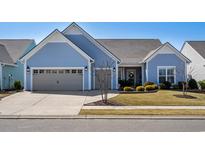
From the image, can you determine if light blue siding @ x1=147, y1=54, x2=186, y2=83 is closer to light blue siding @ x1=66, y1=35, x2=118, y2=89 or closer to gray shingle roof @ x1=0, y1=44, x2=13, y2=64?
light blue siding @ x1=66, y1=35, x2=118, y2=89

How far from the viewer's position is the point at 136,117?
12.3 metres

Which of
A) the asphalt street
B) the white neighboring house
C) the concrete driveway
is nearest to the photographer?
the asphalt street

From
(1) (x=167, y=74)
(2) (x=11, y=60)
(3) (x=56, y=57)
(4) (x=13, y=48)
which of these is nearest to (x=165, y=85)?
(1) (x=167, y=74)

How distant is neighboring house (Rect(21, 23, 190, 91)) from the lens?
83.5 ft

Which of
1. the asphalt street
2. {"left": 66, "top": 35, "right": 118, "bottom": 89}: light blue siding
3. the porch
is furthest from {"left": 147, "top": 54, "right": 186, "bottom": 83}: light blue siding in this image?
the asphalt street

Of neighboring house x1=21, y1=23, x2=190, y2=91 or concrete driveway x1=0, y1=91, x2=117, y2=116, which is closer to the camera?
concrete driveway x1=0, y1=91, x2=117, y2=116

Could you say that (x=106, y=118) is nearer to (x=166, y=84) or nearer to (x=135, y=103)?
(x=135, y=103)

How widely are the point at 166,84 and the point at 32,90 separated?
43.3ft

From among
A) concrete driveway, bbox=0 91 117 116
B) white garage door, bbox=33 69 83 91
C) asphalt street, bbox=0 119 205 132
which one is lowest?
asphalt street, bbox=0 119 205 132

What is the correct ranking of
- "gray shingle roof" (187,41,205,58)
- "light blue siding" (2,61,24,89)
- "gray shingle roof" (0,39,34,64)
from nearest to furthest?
"light blue siding" (2,61,24,89) → "gray shingle roof" (0,39,34,64) → "gray shingle roof" (187,41,205,58)

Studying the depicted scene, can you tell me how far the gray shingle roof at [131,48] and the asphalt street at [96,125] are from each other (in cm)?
1879

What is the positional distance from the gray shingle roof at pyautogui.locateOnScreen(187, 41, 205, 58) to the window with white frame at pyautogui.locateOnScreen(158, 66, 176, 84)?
23.1ft

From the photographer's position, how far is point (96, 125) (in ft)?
33.4

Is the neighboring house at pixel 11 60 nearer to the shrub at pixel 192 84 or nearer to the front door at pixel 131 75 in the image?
the front door at pixel 131 75
